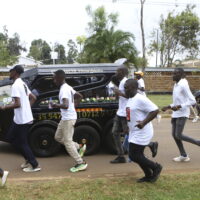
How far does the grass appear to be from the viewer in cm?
407

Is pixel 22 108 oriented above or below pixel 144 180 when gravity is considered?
above

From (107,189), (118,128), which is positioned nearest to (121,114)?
(118,128)

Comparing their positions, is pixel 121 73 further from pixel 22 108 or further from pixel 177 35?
pixel 177 35

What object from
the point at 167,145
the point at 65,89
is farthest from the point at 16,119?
the point at 167,145

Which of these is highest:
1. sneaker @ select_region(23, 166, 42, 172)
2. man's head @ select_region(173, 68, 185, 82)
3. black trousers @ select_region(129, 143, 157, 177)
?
man's head @ select_region(173, 68, 185, 82)

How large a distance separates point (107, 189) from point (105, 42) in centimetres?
2274

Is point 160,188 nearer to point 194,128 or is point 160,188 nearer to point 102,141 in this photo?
point 102,141

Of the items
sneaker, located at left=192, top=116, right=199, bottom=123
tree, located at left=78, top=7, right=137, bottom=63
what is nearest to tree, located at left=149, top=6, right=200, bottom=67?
tree, located at left=78, top=7, right=137, bottom=63

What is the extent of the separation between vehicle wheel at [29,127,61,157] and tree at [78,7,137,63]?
65.7ft

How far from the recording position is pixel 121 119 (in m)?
5.65

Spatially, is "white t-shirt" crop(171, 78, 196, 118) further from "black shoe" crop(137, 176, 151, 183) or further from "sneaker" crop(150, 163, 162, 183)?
"black shoe" crop(137, 176, 151, 183)

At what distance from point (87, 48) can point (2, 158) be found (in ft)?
70.2

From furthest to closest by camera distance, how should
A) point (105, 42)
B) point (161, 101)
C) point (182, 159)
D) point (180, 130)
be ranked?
point (105, 42), point (161, 101), point (182, 159), point (180, 130)

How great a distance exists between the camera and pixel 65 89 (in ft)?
16.7
